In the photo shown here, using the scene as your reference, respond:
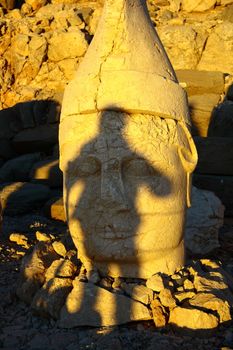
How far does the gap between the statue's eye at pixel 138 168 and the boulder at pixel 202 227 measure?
314cm

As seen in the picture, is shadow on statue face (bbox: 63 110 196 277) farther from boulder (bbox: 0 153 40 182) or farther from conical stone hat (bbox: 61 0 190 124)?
boulder (bbox: 0 153 40 182)

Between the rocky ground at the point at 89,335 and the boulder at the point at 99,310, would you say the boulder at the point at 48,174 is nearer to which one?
the rocky ground at the point at 89,335

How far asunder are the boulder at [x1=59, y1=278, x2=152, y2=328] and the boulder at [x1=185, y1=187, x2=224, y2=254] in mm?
3278

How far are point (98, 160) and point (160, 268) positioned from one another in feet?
3.78

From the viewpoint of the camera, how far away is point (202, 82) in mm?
14031

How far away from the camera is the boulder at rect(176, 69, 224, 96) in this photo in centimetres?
1376

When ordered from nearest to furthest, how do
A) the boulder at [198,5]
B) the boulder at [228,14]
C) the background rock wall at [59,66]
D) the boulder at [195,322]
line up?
the boulder at [195,322], the background rock wall at [59,66], the boulder at [228,14], the boulder at [198,5]

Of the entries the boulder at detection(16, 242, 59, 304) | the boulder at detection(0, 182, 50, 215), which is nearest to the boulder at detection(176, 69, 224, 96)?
the boulder at detection(0, 182, 50, 215)

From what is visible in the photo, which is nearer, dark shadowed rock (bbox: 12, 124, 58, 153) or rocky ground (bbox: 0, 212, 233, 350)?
rocky ground (bbox: 0, 212, 233, 350)

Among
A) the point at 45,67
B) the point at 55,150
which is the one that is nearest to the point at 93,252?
the point at 55,150

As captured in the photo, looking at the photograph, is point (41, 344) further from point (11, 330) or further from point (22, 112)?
point (22, 112)

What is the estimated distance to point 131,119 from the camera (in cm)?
367

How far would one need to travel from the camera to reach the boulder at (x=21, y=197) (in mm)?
9430

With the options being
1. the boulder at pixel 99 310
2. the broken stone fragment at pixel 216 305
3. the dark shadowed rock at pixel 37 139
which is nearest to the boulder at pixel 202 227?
the broken stone fragment at pixel 216 305
